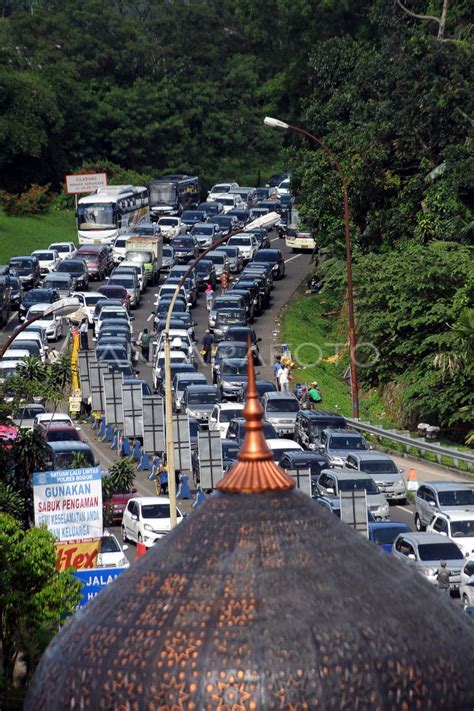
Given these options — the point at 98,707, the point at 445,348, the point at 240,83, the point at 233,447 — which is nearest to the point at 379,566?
the point at 98,707

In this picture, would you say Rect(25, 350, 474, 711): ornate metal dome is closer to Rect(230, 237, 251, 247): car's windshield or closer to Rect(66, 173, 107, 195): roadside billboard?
Rect(230, 237, 251, 247): car's windshield

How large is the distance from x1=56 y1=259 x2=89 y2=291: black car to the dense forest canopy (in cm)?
909

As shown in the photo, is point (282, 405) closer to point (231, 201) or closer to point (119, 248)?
point (119, 248)

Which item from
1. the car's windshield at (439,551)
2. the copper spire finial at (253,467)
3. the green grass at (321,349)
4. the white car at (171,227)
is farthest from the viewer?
the white car at (171,227)

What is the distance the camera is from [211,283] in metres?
67.1

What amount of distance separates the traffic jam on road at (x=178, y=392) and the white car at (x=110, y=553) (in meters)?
0.04

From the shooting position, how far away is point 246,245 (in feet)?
236

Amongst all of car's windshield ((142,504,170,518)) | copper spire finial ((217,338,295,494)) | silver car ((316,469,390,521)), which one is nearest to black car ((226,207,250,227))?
silver car ((316,469,390,521))

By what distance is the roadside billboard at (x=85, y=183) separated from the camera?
84312 millimetres

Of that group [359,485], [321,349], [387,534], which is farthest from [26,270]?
[387,534]

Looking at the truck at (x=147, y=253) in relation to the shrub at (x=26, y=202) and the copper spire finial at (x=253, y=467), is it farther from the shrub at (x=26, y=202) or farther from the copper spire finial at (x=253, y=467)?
the copper spire finial at (x=253, y=467)

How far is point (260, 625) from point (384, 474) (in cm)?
2736

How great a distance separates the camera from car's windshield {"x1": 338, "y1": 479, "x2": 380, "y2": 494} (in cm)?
3356

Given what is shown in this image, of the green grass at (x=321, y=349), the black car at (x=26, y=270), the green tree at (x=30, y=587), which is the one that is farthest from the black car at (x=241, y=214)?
the green tree at (x=30, y=587)
